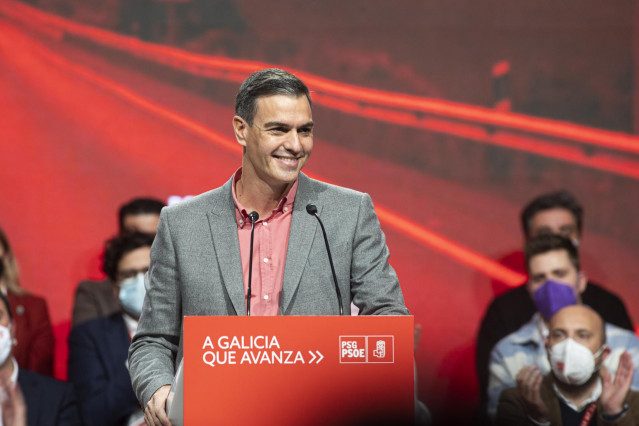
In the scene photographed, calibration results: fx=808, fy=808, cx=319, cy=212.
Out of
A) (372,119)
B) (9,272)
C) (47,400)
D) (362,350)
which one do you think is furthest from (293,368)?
(372,119)

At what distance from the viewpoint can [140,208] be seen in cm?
430

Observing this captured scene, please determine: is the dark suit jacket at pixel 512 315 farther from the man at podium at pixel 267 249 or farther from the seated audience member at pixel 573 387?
the man at podium at pixel 267 249

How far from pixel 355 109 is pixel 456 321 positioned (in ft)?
4.49

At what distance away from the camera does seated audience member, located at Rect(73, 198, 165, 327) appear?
394 cm

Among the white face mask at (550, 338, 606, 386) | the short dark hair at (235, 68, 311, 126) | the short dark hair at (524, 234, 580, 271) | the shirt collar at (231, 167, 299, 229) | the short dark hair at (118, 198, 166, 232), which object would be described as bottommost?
the white face mask at (550, 338, 606, 386)

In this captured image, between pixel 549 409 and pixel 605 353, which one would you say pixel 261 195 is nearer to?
pixel 549 409

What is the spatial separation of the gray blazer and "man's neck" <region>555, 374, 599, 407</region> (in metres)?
2.04

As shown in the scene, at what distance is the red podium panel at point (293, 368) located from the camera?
5.17 ft

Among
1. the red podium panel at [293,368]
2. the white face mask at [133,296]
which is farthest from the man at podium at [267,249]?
the white face mask at [133,296]

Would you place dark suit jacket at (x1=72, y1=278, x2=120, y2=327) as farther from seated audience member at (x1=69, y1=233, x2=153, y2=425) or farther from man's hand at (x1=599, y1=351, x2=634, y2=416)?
man's hand at (x1=599, y1=351, x2=634, y2=416)

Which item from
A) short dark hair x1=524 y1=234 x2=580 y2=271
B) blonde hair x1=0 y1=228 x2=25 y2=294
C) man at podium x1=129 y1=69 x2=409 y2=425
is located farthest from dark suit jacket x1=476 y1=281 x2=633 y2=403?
blonde hair x1=0 y1=228 x2=25 y2=294

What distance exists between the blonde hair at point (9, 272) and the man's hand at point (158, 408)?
8.58 feet

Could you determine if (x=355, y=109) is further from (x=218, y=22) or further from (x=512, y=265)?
(x=512, y=265)

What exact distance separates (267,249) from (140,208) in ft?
8.15
